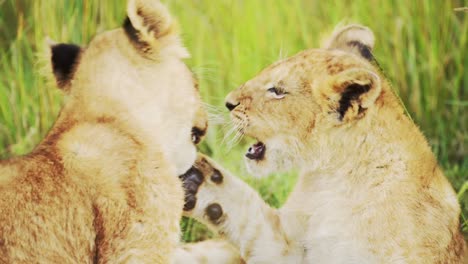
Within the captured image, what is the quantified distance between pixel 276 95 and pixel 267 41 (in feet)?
3.33

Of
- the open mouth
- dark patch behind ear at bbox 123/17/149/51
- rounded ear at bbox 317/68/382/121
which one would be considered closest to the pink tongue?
the open mouth

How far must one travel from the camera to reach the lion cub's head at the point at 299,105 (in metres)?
2.77

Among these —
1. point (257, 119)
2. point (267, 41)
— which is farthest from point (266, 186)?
point (257, 119)

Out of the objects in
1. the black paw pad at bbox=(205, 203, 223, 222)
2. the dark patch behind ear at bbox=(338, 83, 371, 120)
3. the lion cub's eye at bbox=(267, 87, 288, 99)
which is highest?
the dark patch behind ear at bbox=(338, 83, 371, 120)

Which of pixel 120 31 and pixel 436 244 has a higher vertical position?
pixel 120 31

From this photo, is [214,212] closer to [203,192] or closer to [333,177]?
[203,192]

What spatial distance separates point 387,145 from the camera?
2781 millimetres

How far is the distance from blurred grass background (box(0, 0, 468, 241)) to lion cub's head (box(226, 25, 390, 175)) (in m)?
0.76

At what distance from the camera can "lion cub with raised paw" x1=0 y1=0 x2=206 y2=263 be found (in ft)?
7.95

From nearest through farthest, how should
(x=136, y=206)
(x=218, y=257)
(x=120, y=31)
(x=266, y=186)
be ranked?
(x=136, y=206) < (x=120, y=31) < (x=218, y=257) < (x=266, y=186)

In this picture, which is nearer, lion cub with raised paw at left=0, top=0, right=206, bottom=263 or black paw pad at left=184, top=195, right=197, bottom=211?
lion cub with raised paw at left=0, top=0, right=206, bottom=263

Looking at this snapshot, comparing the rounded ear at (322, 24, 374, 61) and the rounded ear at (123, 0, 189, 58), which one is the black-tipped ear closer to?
the rounded ear at (123, 0, 189, 58)

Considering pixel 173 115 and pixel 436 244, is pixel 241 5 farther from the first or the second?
pixel 436 244

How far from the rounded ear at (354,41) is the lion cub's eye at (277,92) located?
30 cm
